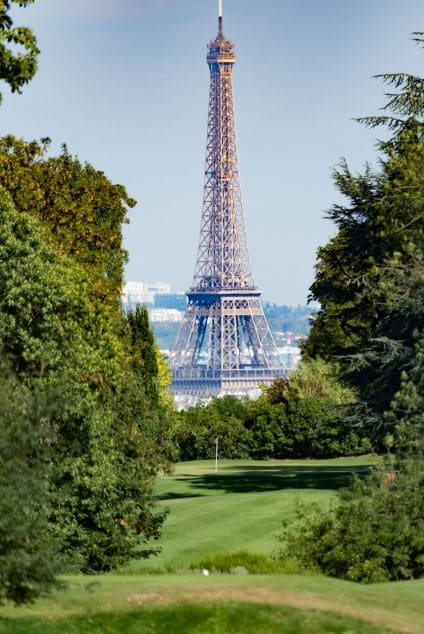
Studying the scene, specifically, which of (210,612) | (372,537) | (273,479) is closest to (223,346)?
(273,479)

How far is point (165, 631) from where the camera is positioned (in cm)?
1780

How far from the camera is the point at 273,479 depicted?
5000 cm

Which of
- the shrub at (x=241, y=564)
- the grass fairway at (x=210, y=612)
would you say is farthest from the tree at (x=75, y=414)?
the grass fairway at (x=210, y=612)

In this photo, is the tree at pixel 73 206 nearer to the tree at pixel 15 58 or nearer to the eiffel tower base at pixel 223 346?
the tree at pixel 15 58

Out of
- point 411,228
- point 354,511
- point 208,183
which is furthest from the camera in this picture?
point 208,183

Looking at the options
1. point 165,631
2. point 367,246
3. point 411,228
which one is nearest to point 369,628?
point 165,631

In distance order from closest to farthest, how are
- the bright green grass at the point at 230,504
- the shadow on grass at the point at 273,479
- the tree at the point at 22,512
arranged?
the tree at the point at 22,512 → the bright green grass at the point at 230,504 → the shadow on grass at the point at 273,479

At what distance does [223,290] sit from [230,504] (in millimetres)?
141968

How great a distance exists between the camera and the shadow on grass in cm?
4603

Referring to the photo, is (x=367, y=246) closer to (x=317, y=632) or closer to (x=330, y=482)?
(x=330, y=482)

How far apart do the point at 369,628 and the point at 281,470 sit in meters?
38.5

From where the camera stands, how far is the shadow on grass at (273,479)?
46031 mm

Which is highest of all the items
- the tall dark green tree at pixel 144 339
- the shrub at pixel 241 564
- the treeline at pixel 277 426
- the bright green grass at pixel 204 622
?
the tall dark green tree at pixel 144 339

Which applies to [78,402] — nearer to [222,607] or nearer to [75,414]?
[75,414]
